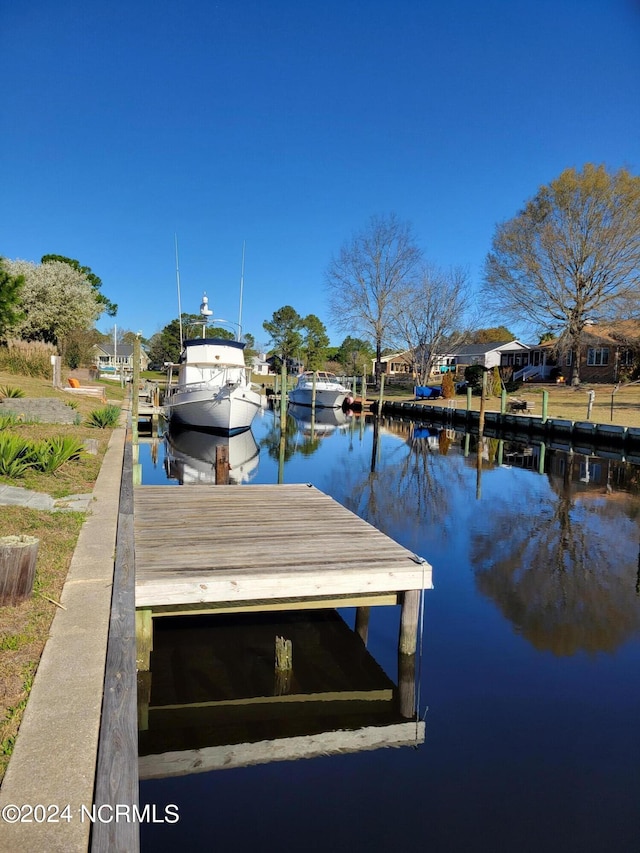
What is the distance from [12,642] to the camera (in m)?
4.04

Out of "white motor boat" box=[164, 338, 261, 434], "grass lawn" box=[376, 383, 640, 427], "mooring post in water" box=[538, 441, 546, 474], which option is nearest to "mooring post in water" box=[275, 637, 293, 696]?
"mooring post in water" box=[538, 441, 546, 474]

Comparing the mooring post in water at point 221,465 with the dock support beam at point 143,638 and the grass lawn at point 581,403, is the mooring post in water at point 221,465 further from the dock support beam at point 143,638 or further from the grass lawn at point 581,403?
the grass lawn at point 581,403

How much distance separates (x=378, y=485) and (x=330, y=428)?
17.0m

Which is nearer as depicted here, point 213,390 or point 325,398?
point 213,390

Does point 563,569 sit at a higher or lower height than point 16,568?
lower

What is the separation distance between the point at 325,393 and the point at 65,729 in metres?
44.7

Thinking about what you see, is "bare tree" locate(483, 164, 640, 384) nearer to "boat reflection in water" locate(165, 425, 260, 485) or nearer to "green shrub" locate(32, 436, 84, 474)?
"boat reflection in water" locate(165, 425, 260, 485)

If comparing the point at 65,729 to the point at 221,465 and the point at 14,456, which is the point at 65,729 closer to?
the point at 14,456

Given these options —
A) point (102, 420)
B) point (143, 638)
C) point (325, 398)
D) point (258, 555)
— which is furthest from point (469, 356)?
point (143, 638)

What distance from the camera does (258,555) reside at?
227 inches

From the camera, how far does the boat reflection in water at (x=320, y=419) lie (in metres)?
A: 32.8

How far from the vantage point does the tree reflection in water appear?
723cm

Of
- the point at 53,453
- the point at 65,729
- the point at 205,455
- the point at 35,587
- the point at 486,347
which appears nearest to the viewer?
the point at 65,729

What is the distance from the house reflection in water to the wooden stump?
1.44 m
